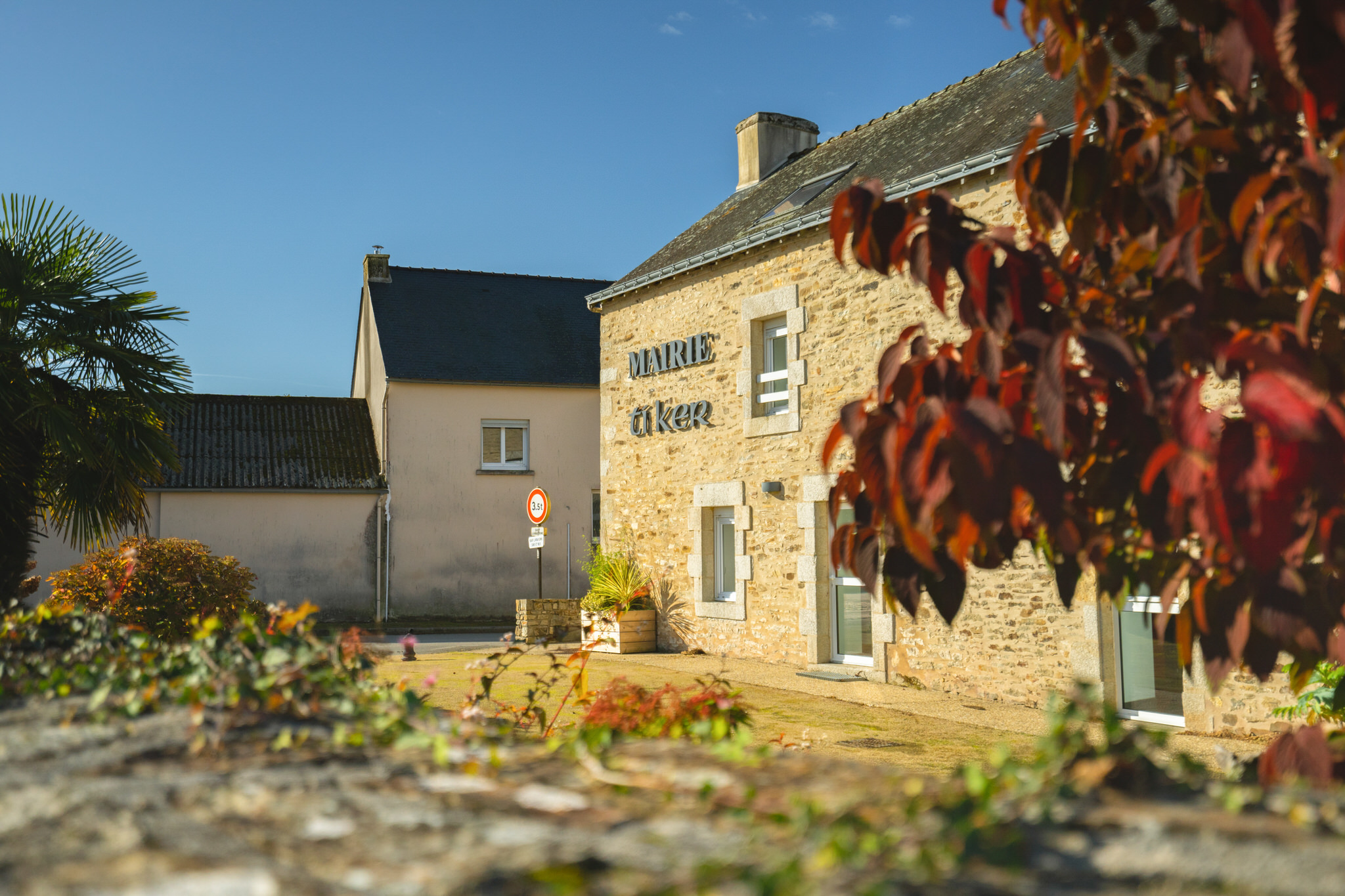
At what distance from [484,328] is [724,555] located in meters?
12.1

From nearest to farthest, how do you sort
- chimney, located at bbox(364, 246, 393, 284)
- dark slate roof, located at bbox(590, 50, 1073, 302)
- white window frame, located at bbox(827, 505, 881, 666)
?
dark slate roof, located at bbox(590, 50, 1073, 302) < white window frame, located at bbox(827, 505, 881, 666) < chimney, located at bbox(364, 246, 393, 284)

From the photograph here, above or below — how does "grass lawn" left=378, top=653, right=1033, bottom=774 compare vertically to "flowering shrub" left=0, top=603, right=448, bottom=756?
below

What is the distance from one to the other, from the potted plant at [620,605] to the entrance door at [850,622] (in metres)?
2.93

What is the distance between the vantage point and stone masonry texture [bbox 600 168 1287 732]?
859 centimetres

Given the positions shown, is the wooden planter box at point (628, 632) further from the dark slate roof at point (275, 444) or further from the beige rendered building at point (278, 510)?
the dark slate roof at point (275, 444)

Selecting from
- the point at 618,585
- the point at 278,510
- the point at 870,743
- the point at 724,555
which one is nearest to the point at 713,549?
the point at 724,555

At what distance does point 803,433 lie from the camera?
11141 millimetres

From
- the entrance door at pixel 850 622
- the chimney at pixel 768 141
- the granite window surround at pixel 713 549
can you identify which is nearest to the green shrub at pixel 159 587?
the granite window surround at pixel 713 549

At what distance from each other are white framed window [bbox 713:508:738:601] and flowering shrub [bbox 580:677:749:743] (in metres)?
8.39

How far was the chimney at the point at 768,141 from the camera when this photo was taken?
15.6 metres

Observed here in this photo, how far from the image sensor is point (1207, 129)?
2129 millimetres

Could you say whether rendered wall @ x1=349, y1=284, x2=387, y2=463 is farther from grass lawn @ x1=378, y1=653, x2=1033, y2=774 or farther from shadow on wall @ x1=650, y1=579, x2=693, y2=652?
grass lawn @ x1=378, y1=653, x2=1033, y2=774

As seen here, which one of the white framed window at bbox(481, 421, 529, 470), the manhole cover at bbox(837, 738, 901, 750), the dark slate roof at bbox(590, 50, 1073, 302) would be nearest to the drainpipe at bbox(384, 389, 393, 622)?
the white framed window at bbox(481, 421, 529, 470)

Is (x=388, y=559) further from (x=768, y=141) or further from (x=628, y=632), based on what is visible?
(x=768, y=141)
